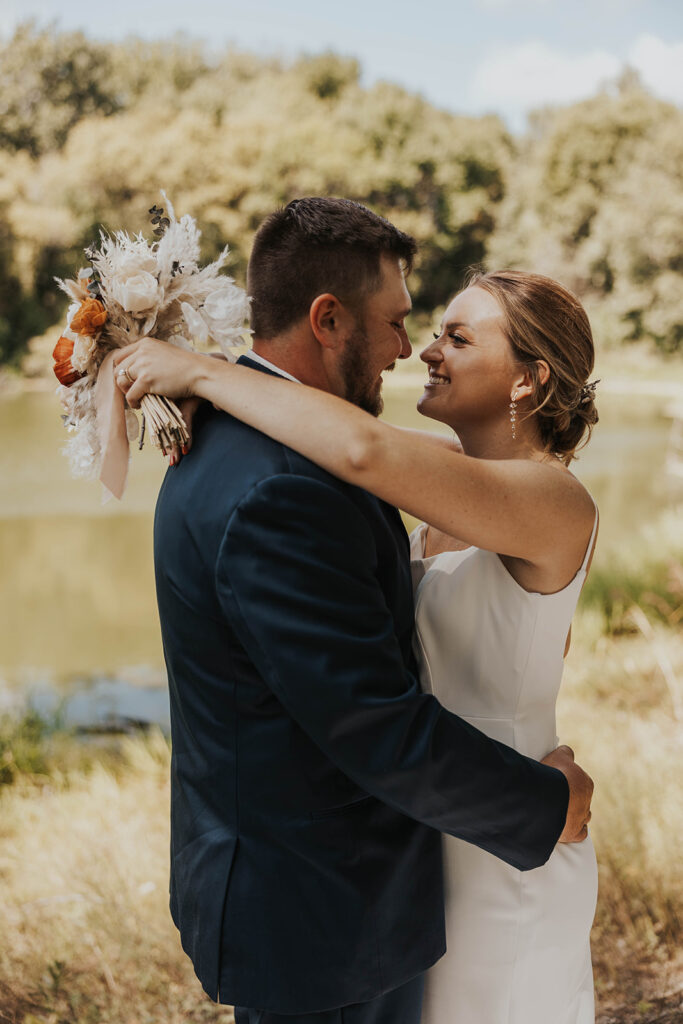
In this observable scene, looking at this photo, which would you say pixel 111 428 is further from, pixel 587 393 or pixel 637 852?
pixel 637 852

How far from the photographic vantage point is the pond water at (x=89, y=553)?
11.1 meters

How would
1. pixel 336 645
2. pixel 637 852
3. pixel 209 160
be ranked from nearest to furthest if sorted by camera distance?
pixel 336 645
pixel 637 852
pixel 209 160

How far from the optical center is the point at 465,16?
55656mm

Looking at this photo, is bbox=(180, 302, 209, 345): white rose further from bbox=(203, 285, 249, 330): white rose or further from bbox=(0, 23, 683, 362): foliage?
bbox=(0, 23, 683, 362): foliage

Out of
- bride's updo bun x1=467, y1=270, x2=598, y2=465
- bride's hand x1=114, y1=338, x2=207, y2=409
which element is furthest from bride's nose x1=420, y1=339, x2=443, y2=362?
bride's hand x1=114, y1=338, x2=207, y2=409

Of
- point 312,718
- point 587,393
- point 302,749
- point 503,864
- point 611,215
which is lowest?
point 611,215

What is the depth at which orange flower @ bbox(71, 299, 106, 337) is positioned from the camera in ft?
4.99

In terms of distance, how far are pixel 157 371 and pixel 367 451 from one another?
36cm

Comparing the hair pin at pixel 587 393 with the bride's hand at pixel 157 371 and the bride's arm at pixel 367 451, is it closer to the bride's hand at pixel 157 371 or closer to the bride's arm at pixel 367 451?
the bride's arm at pixel 367 451

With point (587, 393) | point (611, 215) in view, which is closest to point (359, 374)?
point (587, 393)

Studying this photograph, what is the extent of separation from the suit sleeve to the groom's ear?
33 centimetres

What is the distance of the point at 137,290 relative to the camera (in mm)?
1492

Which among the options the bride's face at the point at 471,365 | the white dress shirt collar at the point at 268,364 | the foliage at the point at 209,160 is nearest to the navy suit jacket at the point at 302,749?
the white dress shirt collar at the point at 268,364

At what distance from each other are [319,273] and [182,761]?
2.86 feet
